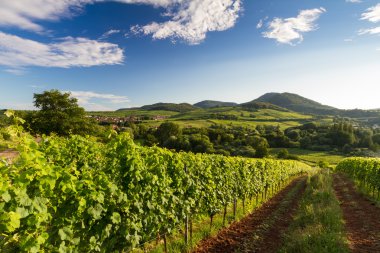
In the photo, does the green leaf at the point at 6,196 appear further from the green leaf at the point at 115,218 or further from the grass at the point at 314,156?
the grass at the point at 314,156

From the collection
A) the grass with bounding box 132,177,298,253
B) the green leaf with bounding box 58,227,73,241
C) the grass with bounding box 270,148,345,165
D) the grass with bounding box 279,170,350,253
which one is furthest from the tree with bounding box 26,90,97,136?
the grass with bounding box 270,148,345,165

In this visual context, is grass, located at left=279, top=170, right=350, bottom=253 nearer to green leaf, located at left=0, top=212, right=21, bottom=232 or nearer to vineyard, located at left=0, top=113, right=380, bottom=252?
vineyard, located at left=0, top=113, right=380, bottom=252

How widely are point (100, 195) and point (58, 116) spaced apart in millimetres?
52568

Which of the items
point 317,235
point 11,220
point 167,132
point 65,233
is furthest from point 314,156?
point 11,220

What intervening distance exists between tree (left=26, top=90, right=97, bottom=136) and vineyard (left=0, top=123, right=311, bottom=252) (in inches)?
1654

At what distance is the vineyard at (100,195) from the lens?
4355mm

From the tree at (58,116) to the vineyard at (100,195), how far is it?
42011 millimetres

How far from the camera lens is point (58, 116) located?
53.7 m

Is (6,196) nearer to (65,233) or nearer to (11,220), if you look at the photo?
(11,220)

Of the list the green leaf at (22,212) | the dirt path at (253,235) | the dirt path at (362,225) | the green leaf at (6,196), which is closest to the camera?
the green leaf at (6,196)

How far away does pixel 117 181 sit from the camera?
7.54m

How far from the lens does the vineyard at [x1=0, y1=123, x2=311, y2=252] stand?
14.3 feet

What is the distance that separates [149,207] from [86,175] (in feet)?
7.91

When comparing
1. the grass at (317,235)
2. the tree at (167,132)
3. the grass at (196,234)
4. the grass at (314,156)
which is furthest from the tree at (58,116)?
the grass at (314,156)
